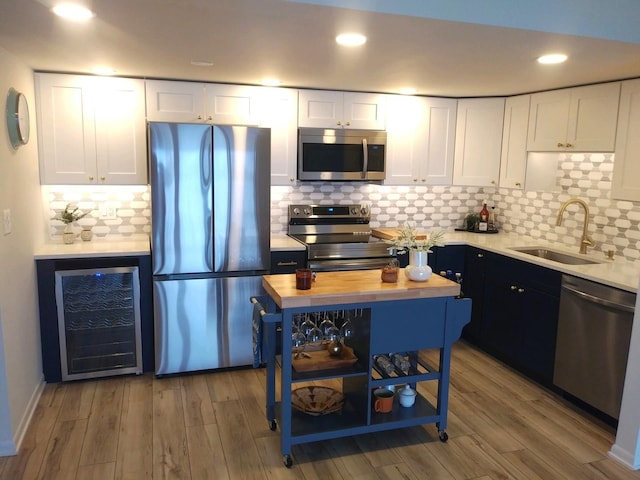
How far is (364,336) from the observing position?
283 cm

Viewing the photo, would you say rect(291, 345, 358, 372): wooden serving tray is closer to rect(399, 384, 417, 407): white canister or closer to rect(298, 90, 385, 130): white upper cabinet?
rect(399, 384, 417, 407): white canister

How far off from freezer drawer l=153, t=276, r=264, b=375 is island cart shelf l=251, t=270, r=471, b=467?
94 cm

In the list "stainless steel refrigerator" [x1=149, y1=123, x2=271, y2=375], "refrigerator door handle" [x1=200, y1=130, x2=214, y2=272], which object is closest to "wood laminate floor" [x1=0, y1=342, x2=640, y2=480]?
"stainless steel refrigerator" [x1=149, y1=123, x2=271, y2=375]

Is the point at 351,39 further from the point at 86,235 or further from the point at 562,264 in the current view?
the point at 86,235

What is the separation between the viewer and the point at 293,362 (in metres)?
2.82

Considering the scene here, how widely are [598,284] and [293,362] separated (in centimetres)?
198

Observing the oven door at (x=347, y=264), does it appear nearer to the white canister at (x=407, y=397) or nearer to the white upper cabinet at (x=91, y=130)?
the white canister at (x=407, y=397)

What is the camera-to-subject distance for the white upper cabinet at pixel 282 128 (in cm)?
421

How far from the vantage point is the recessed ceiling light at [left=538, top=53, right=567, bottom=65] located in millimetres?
2848

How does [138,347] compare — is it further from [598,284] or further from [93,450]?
[598,284]

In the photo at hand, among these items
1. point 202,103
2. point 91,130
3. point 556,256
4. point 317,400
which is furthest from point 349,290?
Result: point 91,130

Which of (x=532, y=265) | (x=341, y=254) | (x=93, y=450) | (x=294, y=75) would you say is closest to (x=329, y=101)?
(x=294, y=75)

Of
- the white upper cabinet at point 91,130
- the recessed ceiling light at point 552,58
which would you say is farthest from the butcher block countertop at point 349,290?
the white upper cabinet at point 91,130

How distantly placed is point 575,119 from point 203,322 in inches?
125
